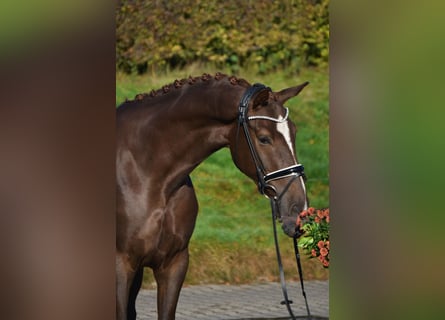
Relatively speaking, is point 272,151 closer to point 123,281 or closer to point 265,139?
point 265,139

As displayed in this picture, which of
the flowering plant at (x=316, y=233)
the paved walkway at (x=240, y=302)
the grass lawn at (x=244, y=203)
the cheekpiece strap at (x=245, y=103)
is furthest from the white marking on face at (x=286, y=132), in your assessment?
the grass lawn at (x=244, y=203)

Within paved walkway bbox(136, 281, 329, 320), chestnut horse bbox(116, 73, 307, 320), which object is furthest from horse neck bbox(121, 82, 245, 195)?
paved walkway bbox(136, 281, 329, 320)

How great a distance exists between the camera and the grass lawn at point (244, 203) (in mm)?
8094

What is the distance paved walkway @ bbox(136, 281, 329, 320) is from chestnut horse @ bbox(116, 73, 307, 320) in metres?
2.31

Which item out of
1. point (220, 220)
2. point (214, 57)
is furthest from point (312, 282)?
point (214, 57)

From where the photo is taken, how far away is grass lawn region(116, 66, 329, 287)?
8094 millimetres

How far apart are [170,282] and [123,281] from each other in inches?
11.0

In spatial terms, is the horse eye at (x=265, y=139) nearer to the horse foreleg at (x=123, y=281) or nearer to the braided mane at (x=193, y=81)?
the braided mane at (x=193, y=81)

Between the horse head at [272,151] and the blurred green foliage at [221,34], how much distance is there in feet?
18.7
